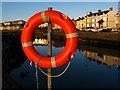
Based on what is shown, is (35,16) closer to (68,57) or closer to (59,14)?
(59,14)

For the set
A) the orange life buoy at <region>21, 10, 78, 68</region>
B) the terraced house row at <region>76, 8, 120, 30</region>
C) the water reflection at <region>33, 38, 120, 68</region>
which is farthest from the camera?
the terraced house row at <region>76, 8, 120, 30</region>

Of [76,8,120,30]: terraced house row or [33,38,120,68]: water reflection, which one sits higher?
[76,8,120,30]: terraced house row

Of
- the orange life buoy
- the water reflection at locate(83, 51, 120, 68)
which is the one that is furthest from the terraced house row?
the orange life buoy

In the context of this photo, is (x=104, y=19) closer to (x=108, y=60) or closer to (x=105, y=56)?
(x=105, y=56)

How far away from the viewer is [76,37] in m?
6.35

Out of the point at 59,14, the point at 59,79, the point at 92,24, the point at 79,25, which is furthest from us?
the point at 79,25

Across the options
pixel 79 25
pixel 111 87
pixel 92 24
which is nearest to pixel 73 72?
pixel 111 87

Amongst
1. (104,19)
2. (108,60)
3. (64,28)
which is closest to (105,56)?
(108,60)

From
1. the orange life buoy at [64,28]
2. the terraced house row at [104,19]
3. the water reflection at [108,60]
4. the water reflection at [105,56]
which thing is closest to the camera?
the orange life buoy at [64,28]

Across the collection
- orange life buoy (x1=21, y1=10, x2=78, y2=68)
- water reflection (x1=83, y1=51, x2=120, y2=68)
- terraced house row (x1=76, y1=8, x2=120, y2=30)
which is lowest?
water reflection (x1=83, y1=51, x2=120, y2=68)

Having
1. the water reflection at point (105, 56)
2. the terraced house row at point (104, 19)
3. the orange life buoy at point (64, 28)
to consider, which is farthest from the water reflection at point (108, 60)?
the terraced house row at point (104, 19)

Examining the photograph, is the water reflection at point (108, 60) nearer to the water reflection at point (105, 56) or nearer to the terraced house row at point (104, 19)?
the water reflection at point (105, 56)

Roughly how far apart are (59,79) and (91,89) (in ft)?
8.23

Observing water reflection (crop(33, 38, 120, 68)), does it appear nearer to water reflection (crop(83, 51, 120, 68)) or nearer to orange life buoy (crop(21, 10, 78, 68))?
water reflection (crop(83, 51, 120, 68))
